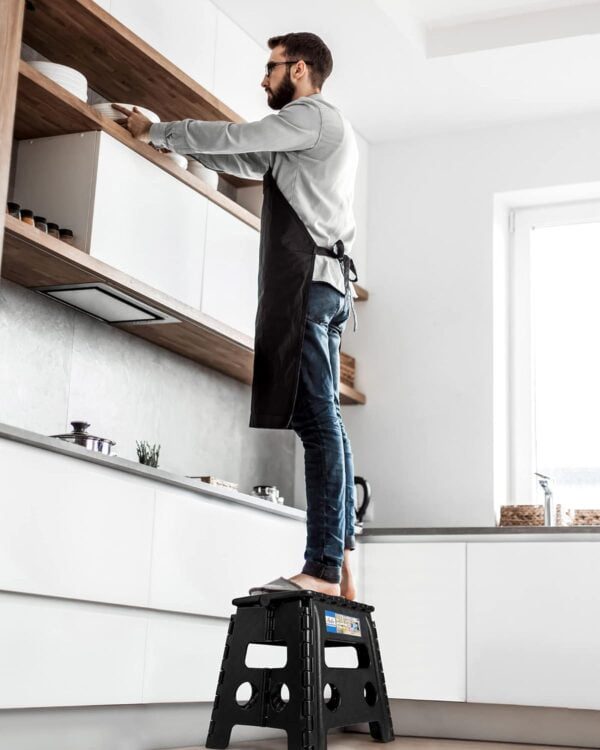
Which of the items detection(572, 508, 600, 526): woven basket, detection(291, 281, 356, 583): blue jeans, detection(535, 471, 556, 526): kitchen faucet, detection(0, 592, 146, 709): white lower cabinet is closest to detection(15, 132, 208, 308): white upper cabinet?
detection(291, 281, 356, 583): blue jeans

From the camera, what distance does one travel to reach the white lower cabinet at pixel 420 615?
12.7ft

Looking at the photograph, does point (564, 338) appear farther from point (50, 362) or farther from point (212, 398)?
point (50, 362)

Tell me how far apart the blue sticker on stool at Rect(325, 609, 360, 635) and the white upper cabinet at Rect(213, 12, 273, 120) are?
2.07 meters

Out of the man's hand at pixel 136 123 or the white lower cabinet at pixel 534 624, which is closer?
the man's hand at pixel 136 123

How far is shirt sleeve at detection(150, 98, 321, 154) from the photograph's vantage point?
2.76 metres

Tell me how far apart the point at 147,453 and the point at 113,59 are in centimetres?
123

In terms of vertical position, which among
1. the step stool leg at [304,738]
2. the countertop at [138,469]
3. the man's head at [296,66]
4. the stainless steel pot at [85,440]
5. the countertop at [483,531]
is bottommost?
the step stool leg at [304,738]

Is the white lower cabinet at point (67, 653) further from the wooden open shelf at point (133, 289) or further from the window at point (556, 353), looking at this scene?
the window at point (556, 353)

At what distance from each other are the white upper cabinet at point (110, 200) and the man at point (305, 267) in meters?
0.17

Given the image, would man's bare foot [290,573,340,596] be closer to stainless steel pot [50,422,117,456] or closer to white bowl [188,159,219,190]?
stainless steel pot [50,422,117,456]

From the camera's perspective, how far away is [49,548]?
2426 mm

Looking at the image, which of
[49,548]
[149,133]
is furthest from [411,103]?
[49,548]

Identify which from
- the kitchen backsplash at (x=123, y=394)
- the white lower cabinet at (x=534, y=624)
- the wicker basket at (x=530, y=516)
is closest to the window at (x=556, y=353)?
the wicker basket at (x=530, y=516)

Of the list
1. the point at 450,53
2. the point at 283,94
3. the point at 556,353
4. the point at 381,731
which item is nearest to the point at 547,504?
the point at 556,353
